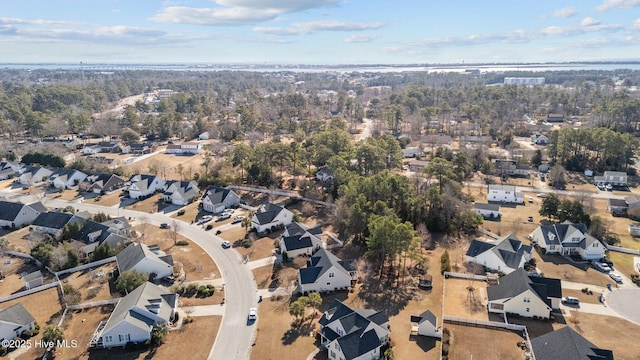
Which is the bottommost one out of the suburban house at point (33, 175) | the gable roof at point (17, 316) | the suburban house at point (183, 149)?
the gable roof at point (17, 316)

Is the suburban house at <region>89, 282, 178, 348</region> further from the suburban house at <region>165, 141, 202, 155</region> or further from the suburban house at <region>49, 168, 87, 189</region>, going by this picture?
the suburban house at <region>165, 141, 202, 155</region>

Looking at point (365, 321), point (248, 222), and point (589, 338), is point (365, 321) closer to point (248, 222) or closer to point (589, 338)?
point (589, 338)

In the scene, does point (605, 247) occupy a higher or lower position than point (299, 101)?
lower

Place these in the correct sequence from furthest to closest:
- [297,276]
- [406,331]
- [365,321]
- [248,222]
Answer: [248,222], [297,276], [406,331], [365,321]

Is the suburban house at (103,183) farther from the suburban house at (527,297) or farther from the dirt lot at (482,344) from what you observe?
the suburban house at (527,297)

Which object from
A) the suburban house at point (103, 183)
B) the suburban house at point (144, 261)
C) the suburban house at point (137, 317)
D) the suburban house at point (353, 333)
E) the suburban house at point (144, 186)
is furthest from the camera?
the suburban house at point (103, 183)

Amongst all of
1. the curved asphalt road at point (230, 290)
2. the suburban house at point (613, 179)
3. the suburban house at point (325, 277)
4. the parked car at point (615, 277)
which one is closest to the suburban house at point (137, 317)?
the curved asphalt road at point (230, 290)

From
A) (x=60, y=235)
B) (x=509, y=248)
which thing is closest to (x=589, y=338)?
(x=509, y=248)

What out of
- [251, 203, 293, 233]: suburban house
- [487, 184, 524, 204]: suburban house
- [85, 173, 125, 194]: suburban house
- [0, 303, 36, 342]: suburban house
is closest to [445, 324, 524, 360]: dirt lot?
[251, 203, 293, 233]: suburban house
